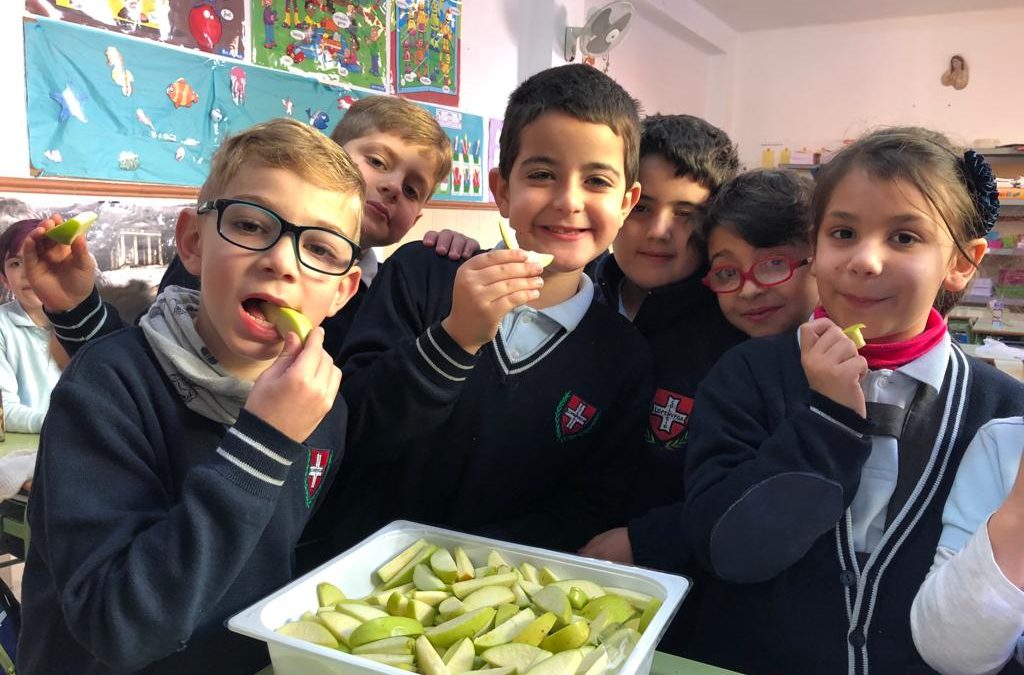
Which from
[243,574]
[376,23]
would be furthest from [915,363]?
[376,23]

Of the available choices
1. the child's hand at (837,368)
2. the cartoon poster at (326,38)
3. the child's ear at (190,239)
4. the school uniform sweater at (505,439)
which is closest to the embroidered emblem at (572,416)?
the school uniform sweater at (505,439)

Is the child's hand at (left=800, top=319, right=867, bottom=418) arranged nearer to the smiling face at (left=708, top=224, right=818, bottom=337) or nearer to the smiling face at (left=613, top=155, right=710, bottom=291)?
the smiling face at (left=708, top=224, right=818, bottom=337)

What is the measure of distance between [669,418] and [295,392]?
79cm

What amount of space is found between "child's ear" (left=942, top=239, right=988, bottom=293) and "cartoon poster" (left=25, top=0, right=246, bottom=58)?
2.32 metres

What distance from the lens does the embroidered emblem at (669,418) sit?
1357 mm

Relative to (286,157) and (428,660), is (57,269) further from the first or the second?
(428,660)

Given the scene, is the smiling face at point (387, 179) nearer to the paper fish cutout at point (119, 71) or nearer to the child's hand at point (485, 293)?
the child's hand at point (485, 293)

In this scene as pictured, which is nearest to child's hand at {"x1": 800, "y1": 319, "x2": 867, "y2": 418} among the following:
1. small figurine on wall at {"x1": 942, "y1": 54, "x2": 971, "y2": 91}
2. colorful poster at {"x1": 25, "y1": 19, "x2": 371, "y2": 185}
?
colorful poster at {"x1": 25, "y1": 19, "x2": 371, "y2": 185}

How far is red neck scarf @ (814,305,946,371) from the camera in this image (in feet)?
3.40

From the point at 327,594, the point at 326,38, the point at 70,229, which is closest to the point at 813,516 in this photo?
the point at 327,594

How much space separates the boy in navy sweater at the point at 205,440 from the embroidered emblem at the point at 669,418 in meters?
0.61

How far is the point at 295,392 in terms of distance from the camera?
0.80 meters

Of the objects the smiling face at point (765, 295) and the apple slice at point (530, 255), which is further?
the smiling face at point (765, 295)

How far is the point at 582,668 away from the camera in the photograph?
28.5 inches
